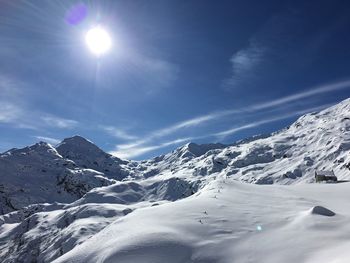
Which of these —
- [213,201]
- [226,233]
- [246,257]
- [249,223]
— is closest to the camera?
[246,257]

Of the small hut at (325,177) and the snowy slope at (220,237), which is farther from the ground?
the small hut at (325,177)

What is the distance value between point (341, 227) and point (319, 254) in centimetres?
340

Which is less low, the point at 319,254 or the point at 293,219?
the point at 293,219

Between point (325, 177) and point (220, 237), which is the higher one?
point (325, 177)

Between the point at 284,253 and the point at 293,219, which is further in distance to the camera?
the point at 293,219

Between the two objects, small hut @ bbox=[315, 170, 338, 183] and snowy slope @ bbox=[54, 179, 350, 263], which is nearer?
snowy slope @ bbox=[54, 179, 350, 263]

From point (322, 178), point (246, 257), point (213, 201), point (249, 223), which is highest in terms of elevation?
point (322, 178)

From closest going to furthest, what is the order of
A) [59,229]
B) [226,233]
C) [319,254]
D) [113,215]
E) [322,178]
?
[319,254], [226,233], [322,178], [113,215], [59,229]

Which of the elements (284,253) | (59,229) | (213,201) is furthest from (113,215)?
(284,253)

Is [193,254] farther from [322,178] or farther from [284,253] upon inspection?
[322,178]

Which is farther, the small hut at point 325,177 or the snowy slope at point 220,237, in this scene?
the small hut at point 325,177

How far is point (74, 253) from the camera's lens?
1598 centimetres

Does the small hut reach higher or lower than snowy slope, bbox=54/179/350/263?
higher

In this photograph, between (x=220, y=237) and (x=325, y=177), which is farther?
(x=325, y=177)
